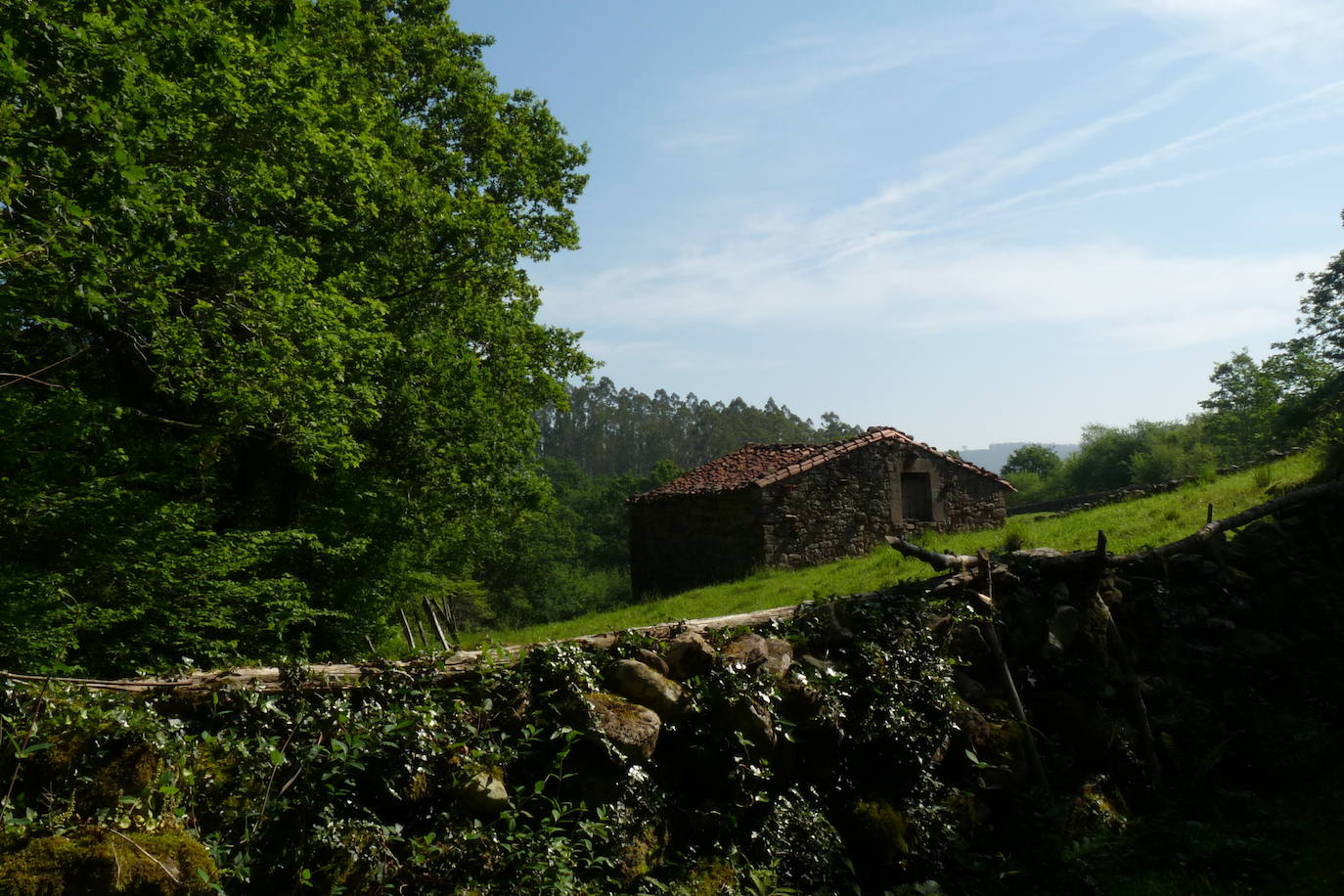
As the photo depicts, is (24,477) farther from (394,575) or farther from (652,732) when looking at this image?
(652,732)

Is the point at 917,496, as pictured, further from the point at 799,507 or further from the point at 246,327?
the point at 246,327

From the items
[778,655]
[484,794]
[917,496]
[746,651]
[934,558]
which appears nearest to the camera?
[484,794]

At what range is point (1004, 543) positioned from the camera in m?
11.3

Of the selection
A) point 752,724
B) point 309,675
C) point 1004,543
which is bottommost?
point 752,724

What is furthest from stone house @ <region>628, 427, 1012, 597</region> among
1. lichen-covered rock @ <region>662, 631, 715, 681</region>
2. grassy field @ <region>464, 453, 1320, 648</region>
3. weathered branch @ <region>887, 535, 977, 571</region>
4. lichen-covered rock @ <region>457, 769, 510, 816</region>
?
lichen-covered rock @ <region>457, 769, 510, 816</region>

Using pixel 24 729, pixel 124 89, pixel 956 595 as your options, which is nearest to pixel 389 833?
pixel 24 729

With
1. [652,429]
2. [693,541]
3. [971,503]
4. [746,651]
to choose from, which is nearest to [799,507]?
[693,541]

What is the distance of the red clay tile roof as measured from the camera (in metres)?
19.6

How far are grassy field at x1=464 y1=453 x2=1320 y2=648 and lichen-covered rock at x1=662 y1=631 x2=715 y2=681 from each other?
18.0 feet

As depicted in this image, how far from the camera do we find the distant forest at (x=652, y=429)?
91.2 meters

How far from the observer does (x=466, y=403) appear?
1465 centimetres

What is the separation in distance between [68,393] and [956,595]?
913 centimetres

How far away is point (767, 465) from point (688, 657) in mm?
15737

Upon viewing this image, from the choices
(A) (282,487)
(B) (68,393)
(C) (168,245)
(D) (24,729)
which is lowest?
(D) (24,729)
